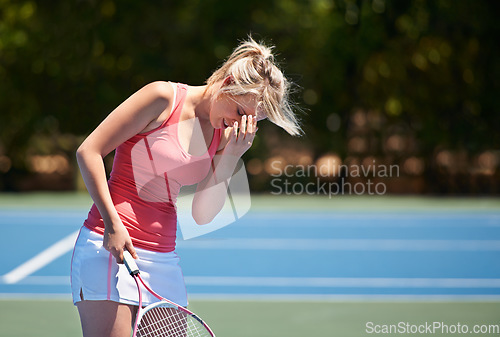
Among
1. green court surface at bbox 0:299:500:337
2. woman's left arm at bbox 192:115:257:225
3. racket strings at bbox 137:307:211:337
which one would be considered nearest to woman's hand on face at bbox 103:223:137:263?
racket strings at bbox 137:307:211:337

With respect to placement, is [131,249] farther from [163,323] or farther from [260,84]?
[260,84]

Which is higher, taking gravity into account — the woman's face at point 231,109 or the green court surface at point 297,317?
the woman's face at point 231,109

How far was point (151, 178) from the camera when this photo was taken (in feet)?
7.04

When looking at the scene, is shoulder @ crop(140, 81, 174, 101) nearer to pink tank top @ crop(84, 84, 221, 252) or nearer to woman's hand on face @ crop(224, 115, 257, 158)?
pink tank top @ crop(84, 84, 221, 252)

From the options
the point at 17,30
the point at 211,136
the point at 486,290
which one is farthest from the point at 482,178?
the point at 211,136

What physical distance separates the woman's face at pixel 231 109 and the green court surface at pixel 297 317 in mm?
2410

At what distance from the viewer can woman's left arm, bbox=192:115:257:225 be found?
213 centimetres

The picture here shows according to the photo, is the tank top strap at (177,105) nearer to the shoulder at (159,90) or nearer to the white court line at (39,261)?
the shoulder at (159,90)

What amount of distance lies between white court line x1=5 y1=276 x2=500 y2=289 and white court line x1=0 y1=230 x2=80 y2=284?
15 centimetres

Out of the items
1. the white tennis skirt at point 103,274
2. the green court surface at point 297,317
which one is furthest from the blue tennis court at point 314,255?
the white tennis skirt at point 103,274

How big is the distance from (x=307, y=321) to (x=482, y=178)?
10126 mm

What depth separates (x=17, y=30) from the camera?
1402cm

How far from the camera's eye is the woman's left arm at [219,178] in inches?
84.0

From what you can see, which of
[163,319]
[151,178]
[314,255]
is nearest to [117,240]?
[151,178]
